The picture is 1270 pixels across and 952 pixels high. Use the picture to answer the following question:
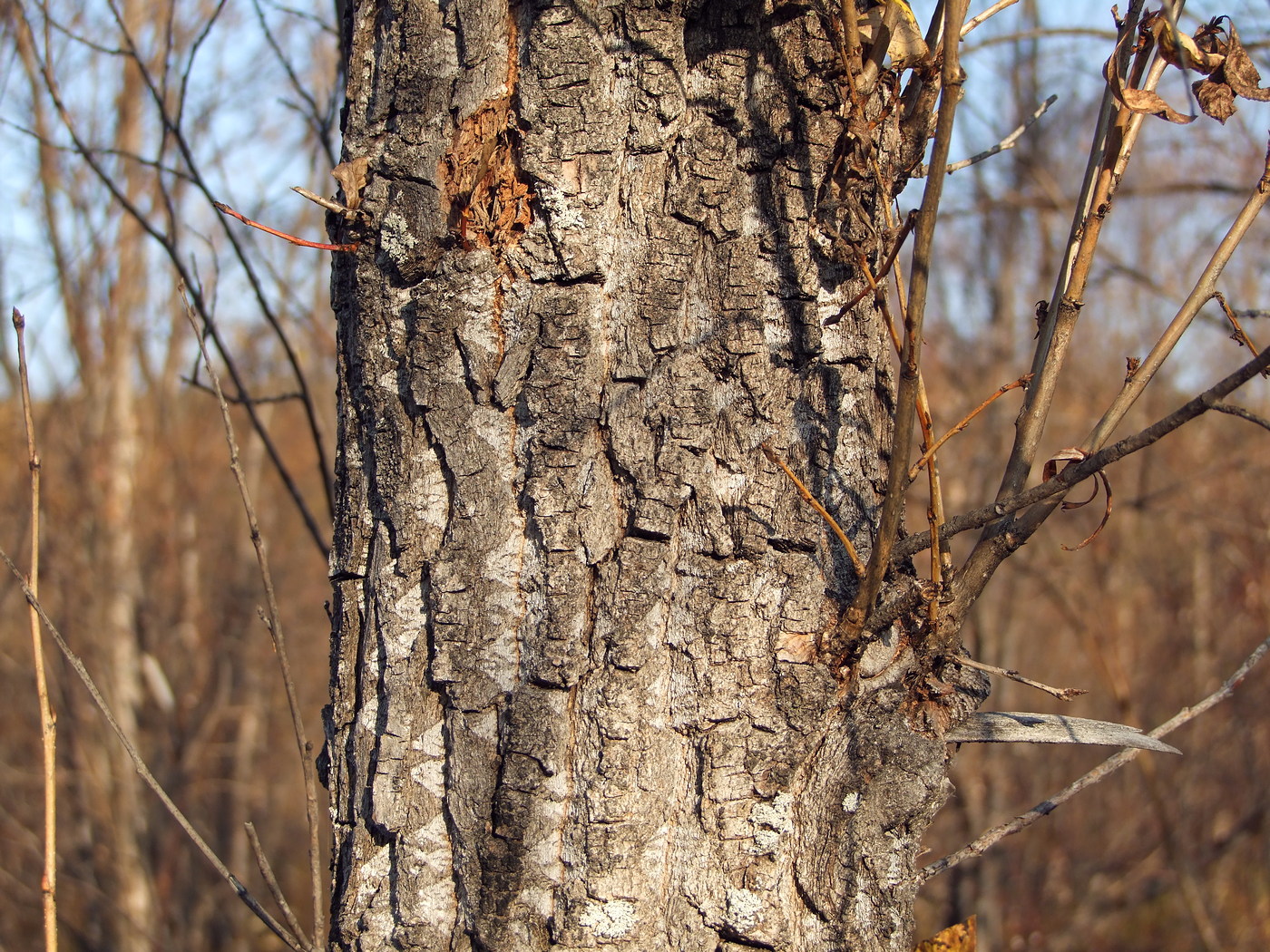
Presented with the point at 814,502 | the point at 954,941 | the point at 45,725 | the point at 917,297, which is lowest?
the point at 954,941

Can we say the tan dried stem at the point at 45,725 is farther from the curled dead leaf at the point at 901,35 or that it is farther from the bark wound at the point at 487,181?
the curled dead leaf at the point at 901,35

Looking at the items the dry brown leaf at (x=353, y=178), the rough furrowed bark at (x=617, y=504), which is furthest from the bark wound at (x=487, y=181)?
the dry brown leaf at (x=353, y=178)

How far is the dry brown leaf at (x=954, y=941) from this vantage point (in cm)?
111

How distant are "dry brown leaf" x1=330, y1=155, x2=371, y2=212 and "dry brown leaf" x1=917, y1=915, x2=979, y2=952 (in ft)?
3.94

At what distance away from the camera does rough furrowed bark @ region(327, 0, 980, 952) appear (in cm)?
102

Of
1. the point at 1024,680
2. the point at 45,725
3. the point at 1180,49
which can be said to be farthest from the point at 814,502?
the point at 45,725

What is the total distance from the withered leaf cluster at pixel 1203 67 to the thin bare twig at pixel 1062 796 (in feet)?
2.17

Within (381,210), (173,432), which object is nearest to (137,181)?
(173,432)

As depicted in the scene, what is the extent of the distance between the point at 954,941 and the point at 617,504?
0.73 metres

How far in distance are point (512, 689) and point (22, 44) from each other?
150 inches

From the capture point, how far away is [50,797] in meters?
1.09

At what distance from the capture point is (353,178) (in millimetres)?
1097

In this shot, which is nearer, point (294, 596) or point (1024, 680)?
point (1024, 680)

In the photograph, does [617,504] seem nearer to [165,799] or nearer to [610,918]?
[610,918]
